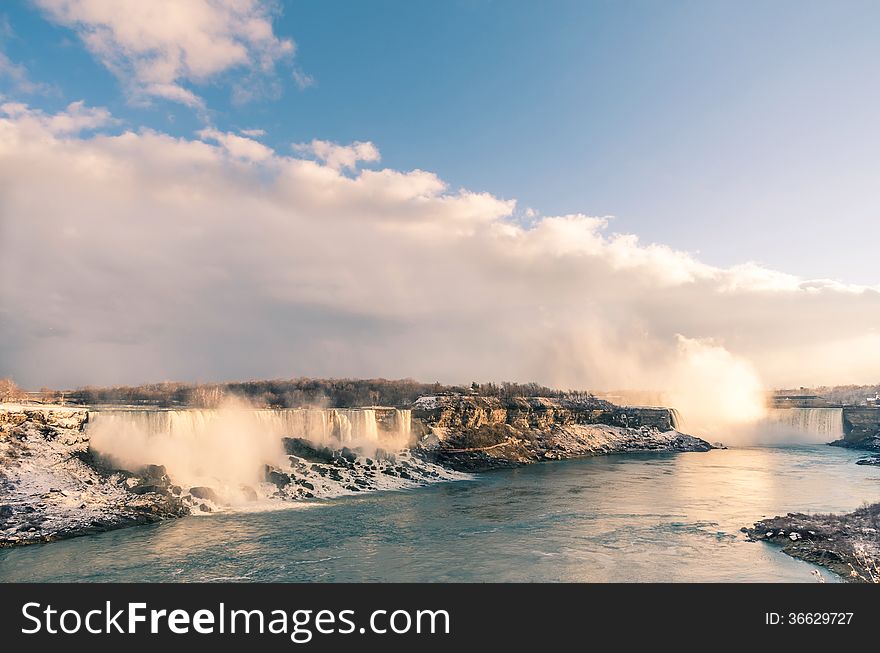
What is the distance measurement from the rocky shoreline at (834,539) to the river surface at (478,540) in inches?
30.6

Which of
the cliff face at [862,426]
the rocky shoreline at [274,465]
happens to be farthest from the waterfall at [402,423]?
the cliff face at [862,426]

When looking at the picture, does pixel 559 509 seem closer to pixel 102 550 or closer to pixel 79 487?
pixel 102 550

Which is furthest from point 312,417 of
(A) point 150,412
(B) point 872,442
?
(B) point 872,442

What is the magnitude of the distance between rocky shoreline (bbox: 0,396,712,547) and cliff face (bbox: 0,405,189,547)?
45mm

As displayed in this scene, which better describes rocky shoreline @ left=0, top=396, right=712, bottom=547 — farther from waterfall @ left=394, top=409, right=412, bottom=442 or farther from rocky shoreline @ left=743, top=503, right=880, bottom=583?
rocky shoreline @ left=743, top=503, right=880, bottom=583

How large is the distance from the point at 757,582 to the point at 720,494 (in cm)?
2172

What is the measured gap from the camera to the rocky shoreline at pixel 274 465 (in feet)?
84.1

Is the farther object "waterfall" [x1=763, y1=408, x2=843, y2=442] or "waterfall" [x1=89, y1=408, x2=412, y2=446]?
"waterfall" [x1=763, y1=408, x2=843, y2=442]

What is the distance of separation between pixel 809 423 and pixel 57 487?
108m

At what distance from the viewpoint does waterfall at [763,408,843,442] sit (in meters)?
90.9

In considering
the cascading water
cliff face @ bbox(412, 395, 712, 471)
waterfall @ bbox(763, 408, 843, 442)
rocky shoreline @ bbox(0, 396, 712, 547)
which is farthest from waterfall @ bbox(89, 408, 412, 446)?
waterfall @ bbox(763, 408, 843, 442)
